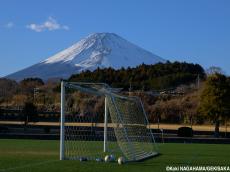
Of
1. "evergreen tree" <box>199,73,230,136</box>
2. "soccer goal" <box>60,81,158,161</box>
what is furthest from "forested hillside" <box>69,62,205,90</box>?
"soccer goal" <box>60,81,158,161</box>

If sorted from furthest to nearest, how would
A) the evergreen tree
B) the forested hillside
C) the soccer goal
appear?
the forested hillside < the evergreen tree < the soccer goal

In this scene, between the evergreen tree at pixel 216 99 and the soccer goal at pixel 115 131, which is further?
the evergreen tree at pixel 216 99

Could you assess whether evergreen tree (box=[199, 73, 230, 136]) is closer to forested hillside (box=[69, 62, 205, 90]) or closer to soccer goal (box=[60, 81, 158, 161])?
soccer goal (box=[60, 81, 158, 161])

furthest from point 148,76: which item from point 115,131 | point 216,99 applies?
point 115,131

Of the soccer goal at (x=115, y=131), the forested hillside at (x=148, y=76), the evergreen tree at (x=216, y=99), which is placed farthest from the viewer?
the forested hillside at (x=148, y=76)

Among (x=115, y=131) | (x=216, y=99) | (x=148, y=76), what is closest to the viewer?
(x=115, y=131)

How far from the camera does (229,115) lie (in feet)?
206

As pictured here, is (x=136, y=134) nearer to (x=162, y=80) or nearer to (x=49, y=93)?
(x=49, y=93)

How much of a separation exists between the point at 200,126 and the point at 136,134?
5077cm

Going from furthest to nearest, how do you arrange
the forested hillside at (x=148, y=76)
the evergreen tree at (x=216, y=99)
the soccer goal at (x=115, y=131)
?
the forested hillside at (x=148, y=76) → the evergreen tree at (x=216, y=99) → the soccer goal at (x=115, y=131)

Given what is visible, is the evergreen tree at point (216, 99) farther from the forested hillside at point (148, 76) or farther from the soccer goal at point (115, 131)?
the forested hillside at point (148, 76)

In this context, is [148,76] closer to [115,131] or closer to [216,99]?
[216,99]

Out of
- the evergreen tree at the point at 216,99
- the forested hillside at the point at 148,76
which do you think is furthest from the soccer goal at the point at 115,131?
the forested hillside at the point at 148,76

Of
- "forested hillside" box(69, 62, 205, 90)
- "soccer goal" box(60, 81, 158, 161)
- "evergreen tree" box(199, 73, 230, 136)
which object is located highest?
"forested hillside" box(69, 62, 205, 90)
